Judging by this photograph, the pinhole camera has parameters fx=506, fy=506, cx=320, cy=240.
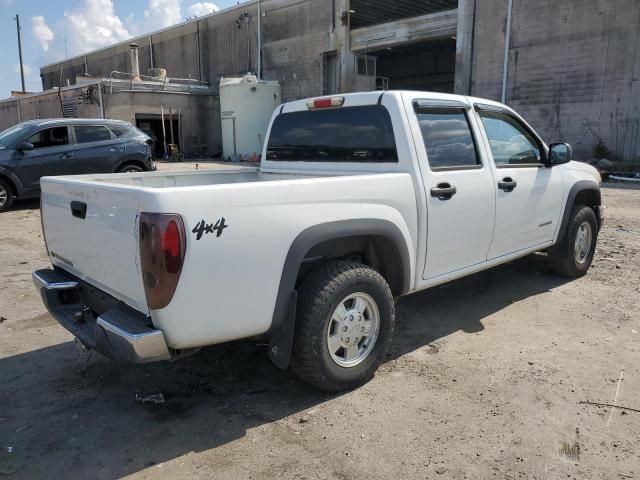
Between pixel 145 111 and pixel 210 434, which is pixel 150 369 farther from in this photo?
pixel 145 111

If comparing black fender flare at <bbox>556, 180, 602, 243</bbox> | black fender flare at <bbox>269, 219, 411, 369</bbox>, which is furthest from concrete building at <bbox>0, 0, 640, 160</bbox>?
black fender flare at <bbox>269, 219, 411, 369</bbox>

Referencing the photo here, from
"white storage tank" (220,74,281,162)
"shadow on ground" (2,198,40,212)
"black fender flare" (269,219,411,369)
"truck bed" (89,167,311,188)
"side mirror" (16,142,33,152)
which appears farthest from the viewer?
"white storage tank" (220,74,281,162)

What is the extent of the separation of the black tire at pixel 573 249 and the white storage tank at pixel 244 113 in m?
20.7

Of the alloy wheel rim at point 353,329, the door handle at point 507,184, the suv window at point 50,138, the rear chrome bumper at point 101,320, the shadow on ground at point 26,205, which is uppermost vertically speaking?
the suv window at point 50,138

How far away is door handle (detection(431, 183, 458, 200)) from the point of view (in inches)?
146

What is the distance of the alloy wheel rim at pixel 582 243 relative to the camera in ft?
18.5

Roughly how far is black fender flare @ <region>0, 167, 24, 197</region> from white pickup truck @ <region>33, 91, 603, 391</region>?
7.31m

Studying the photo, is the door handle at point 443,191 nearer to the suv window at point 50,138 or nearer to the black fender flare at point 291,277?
the black fender flare at point 291,277

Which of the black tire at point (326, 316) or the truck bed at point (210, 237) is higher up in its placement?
the truck bed at point (210, 237)

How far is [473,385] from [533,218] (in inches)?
82.0

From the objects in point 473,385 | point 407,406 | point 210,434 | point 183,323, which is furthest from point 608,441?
point 183,323

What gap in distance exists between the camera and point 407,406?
10.5 feet

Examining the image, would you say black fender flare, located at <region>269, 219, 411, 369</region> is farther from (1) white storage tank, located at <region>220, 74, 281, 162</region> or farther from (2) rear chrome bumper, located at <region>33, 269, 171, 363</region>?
(1) white storage tank, located at <region>220, 74, 281, 162</region>

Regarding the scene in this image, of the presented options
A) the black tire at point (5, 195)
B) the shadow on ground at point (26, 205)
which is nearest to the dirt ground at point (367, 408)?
the black tire at point (5, 195)
